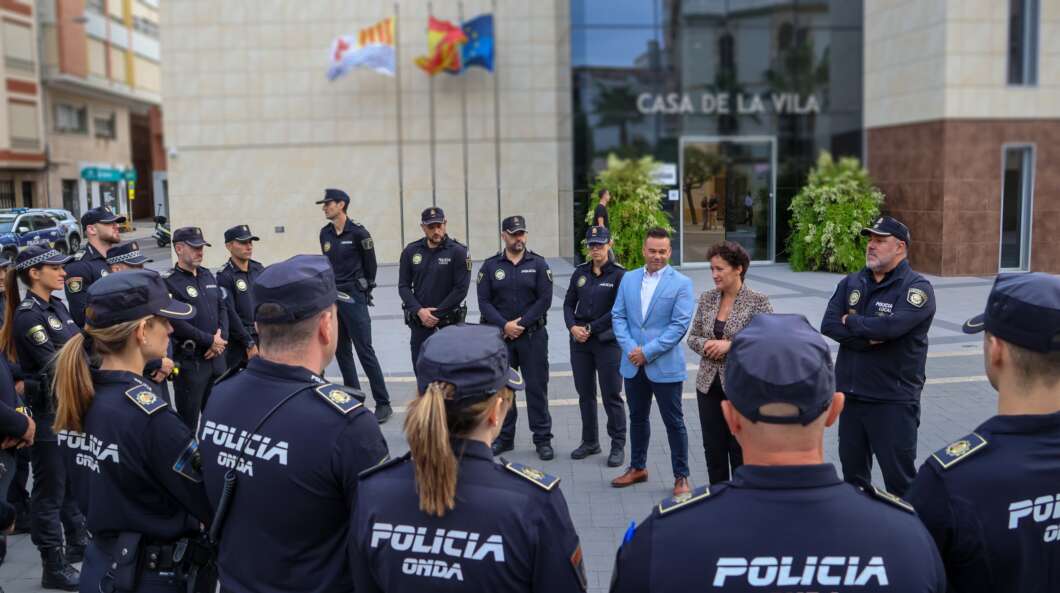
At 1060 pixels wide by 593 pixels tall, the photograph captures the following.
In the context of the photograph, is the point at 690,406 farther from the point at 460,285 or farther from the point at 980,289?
the point at 980,289

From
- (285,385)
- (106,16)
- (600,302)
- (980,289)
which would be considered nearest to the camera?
(285,385)

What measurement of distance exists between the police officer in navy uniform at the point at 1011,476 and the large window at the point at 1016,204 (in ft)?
57.9

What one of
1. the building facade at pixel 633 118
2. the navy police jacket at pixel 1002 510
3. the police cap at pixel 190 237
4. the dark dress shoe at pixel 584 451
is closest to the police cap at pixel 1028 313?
the navy police jacket at pixel 1002 510

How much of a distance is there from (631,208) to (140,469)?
1588 cm

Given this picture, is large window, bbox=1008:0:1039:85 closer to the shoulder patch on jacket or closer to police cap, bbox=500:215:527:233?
police cap, bbox=500:215:527:233

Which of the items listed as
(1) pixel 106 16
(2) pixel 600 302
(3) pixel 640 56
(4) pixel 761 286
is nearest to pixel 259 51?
(3) pixel 640 56

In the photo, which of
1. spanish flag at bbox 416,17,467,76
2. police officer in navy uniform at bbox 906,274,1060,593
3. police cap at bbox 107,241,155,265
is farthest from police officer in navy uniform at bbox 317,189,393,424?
spanish flag at bbox 416,17,467,76

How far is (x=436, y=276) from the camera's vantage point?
7.99m

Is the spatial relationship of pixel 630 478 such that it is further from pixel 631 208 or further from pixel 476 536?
pixel 631 208

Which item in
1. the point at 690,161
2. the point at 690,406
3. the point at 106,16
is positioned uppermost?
the point at 106,16

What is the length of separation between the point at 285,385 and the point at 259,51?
22.1 metres

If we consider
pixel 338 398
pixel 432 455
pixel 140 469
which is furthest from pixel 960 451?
pixel 140 469

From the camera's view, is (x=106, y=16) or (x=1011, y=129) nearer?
(x=1011, y=129)

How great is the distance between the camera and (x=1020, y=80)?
17.5m
